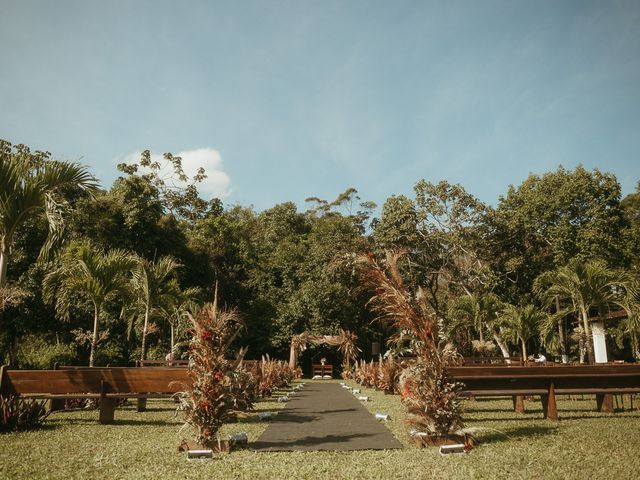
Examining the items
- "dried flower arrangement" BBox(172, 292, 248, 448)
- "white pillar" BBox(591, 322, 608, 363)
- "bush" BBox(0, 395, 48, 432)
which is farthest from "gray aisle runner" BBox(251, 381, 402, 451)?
"white pillar" BBox(591, 322, 608, 363)

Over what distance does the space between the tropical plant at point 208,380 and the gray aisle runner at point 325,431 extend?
2.22 feet

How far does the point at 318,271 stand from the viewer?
30156 mm

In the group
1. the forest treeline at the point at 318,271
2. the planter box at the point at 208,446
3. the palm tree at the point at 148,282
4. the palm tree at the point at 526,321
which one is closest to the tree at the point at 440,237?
the forest treeline at the point at 318,271

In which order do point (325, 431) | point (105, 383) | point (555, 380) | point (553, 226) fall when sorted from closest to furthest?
point (325, 431), point (555, 380), point (105, 383), point (553, 226)

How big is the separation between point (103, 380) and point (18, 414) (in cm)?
133

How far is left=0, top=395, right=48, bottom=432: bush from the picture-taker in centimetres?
638

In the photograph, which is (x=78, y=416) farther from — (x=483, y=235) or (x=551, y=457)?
(x=483, y=235)

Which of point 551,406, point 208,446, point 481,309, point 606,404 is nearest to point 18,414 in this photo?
point 208,446

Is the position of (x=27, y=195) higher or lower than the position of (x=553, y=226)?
Answer: lower

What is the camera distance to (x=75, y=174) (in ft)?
20.3

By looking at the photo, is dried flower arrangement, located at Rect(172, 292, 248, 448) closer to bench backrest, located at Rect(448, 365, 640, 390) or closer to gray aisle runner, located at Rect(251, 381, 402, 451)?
gray aisle runner, located at Rect(251, 381, 402, 451)

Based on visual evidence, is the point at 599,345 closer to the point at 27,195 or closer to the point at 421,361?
the point at 421,361

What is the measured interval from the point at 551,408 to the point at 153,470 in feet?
19.7

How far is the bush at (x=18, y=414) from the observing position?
20.9ft
